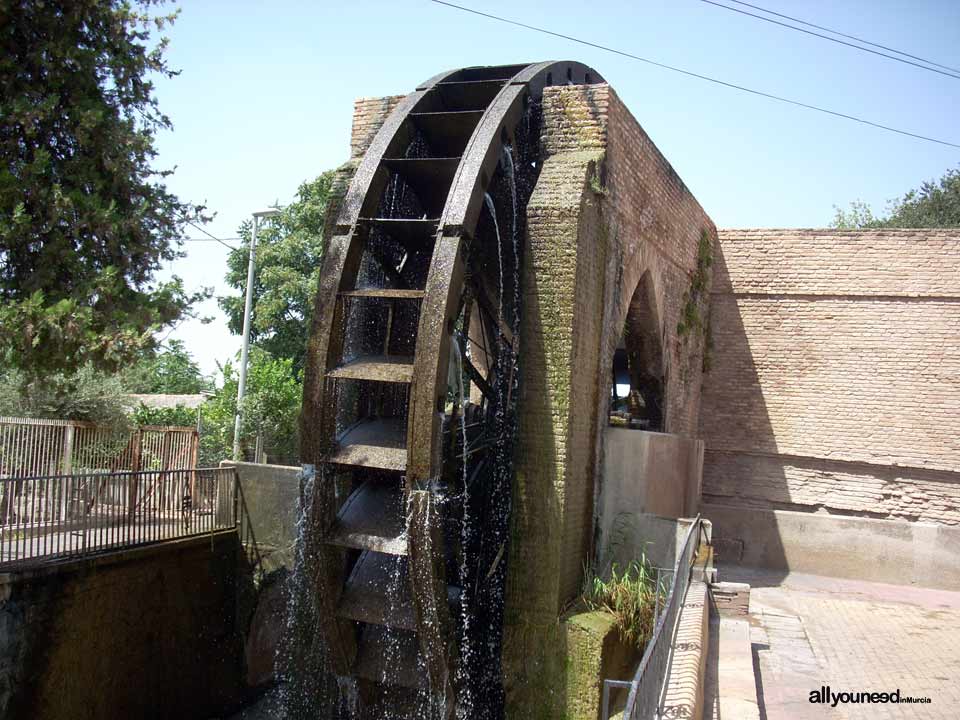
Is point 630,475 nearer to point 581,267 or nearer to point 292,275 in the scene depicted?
point 581,267

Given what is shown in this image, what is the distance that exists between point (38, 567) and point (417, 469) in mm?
3405

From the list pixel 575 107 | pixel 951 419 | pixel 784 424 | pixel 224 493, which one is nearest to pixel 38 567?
pixel 224 493

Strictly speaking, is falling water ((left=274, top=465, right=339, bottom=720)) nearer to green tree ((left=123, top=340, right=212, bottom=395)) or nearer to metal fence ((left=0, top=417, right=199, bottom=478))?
metal fence ((left=0, top=417, right=199, bottom=478))

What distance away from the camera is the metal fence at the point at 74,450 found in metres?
10.3

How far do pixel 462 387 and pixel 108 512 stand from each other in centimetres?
432

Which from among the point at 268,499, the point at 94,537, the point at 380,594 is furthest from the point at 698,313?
the point at 94,537

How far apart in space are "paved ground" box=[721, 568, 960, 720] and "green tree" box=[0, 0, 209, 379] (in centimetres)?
649

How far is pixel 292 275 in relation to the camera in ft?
66.5

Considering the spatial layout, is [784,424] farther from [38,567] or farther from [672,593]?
[38,567]

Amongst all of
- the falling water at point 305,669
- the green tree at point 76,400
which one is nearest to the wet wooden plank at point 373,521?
the falling water at point 305,669

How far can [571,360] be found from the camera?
21.3ft

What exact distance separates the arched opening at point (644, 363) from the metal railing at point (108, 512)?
4390 mm

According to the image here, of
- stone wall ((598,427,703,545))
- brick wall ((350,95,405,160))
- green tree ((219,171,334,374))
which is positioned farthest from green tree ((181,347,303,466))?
stone wall ((598,427,703,545))

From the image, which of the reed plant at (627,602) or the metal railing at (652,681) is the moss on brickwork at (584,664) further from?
the metal railing at (652,681)
